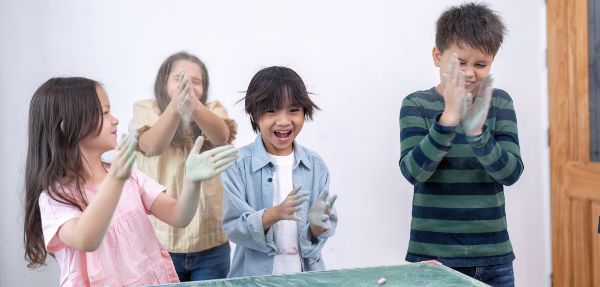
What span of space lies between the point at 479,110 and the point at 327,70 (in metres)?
0.94

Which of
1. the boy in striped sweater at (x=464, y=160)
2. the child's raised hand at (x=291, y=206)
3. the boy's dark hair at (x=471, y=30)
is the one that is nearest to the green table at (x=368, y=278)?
the child's raised hand at (x=291, y=206)

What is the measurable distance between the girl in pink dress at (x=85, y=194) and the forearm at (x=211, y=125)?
11.2 inches

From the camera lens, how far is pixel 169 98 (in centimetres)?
197

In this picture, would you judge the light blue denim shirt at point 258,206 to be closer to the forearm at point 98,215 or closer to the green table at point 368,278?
the green table at point 368,278

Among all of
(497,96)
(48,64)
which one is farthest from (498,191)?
(48,64)

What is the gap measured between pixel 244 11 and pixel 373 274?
4.13ft

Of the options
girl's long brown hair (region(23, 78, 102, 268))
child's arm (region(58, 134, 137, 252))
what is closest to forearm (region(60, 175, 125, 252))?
child's arm (region(58, 134, 137, 252))

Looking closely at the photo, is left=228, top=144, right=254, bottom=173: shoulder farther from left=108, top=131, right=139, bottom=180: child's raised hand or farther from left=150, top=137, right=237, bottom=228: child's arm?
left=108, top=131, right=139, bottom=180: child's raised hand

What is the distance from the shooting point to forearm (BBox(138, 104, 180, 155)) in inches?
64.5

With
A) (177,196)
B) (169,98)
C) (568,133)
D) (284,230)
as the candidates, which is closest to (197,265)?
(177,196)

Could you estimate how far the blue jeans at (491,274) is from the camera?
159 cm

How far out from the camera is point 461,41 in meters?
1.68

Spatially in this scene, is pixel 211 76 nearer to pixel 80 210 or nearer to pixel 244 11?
pixel 244 11

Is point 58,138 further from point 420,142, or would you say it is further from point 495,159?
point 495,159
